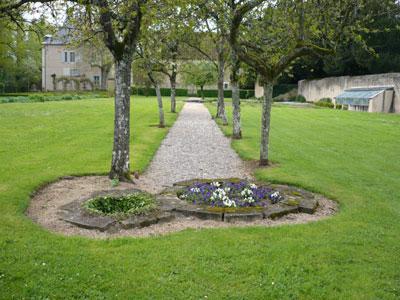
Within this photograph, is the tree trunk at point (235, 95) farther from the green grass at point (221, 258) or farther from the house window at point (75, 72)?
the house window at point (75, 72)

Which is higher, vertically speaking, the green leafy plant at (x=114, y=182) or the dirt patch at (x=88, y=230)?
the green leafy plant at (x=114, y=182)

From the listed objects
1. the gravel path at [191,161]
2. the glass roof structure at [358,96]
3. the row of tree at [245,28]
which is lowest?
the gravel path at [191,161]

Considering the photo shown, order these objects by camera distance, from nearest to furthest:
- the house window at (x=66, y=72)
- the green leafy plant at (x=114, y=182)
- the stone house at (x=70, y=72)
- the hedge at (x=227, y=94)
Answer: the green leafy plant at (x=114, y=182), the hedge at (x=227, y=94), the stone house at (x=70, y=72), the house window at (x=66, y=72)

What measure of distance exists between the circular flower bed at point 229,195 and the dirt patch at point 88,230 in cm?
66

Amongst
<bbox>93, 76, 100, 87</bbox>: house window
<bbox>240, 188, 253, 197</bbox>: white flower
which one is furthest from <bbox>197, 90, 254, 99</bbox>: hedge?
<bbox>240, 188, 253, 197</bbox>: white flower

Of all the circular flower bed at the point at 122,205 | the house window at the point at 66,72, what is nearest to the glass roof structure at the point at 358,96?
the circular flower bed at the point at 122,205

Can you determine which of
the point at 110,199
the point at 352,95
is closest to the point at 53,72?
the point at 352,95

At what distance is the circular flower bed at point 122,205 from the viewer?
7.61 metres

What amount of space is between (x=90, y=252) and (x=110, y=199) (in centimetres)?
235

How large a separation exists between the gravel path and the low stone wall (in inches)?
1010

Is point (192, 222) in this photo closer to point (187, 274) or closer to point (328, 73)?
point (187, 274)

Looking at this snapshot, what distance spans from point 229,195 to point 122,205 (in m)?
2.20

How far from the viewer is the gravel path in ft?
37.8

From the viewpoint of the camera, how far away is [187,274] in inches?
216
